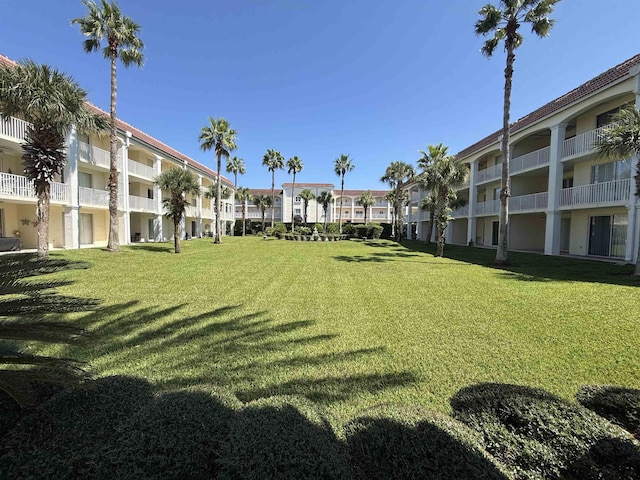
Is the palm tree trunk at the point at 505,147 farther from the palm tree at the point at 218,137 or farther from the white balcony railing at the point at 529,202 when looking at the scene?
the palm tree at the point at 218,137

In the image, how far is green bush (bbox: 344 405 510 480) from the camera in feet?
5.92

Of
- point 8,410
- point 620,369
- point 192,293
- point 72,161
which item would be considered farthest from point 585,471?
point 72,161

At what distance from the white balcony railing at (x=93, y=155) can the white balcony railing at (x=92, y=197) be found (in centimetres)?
185

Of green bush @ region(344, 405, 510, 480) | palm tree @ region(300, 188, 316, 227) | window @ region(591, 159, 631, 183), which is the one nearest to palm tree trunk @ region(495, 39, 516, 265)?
window @ region(591, 159, 631, 183)

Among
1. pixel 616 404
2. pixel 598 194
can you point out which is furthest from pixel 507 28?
pixel 616 404

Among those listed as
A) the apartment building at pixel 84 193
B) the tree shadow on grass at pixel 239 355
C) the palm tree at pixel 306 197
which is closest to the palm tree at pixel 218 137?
the apartment building at pixel 84 193

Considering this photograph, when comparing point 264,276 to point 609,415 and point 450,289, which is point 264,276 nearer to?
point 450,289

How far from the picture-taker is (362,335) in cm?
563

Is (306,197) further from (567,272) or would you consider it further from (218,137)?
(567,272)

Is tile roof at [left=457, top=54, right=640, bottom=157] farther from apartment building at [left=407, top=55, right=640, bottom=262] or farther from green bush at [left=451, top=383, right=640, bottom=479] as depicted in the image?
green bush at [left=451, top=383, right=640, bottom=479]

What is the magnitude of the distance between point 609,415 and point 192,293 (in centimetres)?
894

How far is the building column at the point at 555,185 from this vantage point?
17.5 metres

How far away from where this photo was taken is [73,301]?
2.32m

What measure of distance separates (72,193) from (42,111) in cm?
675
